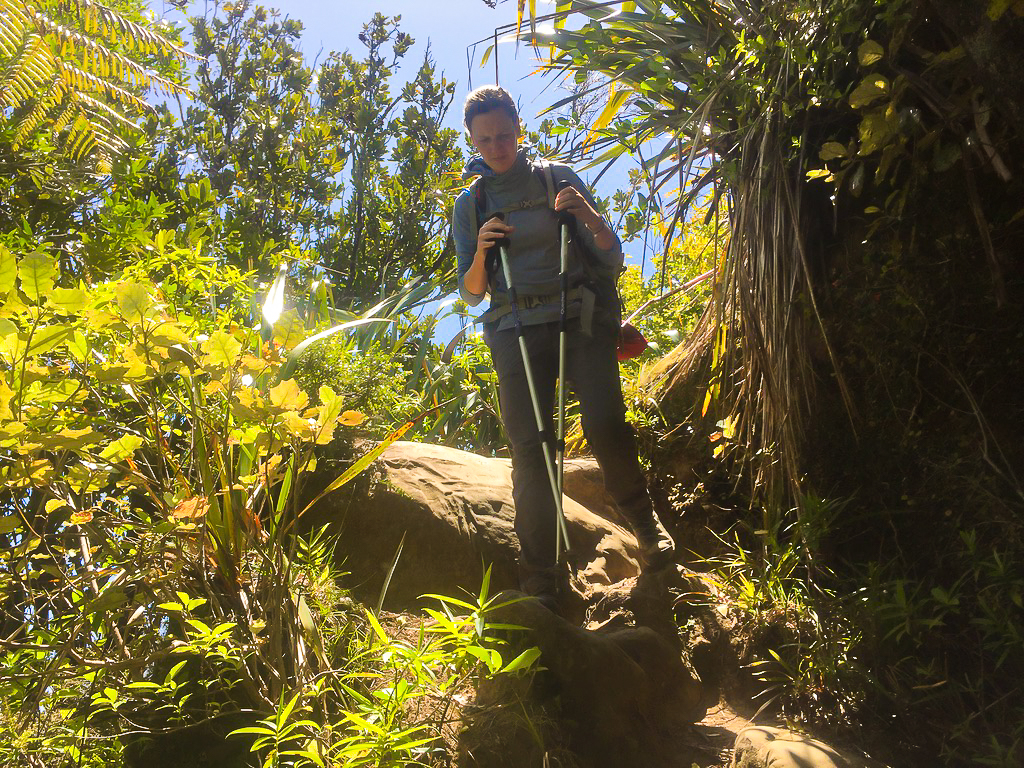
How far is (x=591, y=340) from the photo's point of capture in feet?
10.9

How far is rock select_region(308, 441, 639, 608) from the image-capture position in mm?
3422

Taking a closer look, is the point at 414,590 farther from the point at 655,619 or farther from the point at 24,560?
the point at 24,560

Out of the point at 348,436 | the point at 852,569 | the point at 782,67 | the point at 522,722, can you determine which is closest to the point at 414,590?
the point at 348,436

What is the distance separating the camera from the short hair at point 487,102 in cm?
330

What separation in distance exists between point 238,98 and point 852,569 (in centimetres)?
962

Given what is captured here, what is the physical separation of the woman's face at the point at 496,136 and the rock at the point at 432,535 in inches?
58.3

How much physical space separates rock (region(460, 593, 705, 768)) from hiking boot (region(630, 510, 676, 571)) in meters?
0.48

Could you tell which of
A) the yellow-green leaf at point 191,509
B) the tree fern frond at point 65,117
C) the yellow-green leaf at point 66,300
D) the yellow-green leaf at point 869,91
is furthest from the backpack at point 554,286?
the tree fern frond at point 65,117

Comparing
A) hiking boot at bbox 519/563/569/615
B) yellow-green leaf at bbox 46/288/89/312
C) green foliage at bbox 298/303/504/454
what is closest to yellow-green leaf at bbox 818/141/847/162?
hiking boot at bbox 519/563/569/615

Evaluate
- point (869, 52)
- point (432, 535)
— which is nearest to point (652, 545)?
point (432, 535)

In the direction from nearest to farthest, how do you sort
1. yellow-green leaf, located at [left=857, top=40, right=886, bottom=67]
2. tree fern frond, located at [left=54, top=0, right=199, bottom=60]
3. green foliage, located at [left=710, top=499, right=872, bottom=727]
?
yellow-green leaf, located at [left=857, top=40, right=886, bottom=67], green foliage, located at [left=710, top=499, right=872, bottom=727], tree fern frond, located at [left=54, top=0, right=199, bottom=60]

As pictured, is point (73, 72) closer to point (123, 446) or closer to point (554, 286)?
point (554, 286)

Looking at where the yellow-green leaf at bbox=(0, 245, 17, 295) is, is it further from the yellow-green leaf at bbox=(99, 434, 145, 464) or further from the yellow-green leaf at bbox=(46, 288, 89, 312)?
the yellow-green leaf at bbox=(99, 434, 145, 464)

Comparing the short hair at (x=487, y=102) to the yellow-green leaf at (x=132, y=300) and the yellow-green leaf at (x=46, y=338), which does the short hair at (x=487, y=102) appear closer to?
the yellow-green leaf at (x=132, y=300)
